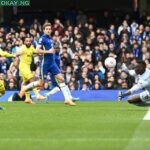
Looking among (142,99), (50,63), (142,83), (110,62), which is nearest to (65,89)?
(50,63)

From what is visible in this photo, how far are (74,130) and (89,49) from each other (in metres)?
15.0

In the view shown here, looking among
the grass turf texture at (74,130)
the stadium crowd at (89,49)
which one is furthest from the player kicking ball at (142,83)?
the stadium crowd at (89,49)

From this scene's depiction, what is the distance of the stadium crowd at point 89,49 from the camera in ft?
83.1

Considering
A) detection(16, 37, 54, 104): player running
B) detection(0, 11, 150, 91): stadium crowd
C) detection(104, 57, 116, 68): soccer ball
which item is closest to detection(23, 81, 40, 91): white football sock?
detection(16, 37, 54, 104): player running

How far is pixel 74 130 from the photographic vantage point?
12211mm

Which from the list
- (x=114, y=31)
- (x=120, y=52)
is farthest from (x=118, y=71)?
(x=114, y=31)

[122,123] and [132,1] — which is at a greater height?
[132,1]

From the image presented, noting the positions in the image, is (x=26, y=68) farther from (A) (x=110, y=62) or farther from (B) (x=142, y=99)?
(A) (x=110, y=62)

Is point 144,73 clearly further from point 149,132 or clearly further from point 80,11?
point 80,11

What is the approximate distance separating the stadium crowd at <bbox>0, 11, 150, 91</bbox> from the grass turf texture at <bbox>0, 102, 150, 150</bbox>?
8875mm

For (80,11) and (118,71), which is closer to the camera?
(118,71)

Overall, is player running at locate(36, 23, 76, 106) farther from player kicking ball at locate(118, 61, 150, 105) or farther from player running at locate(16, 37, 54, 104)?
player kicking ball at locate(118, 61, 150, 105)

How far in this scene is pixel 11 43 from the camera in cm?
2758

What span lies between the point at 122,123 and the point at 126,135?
178cm
